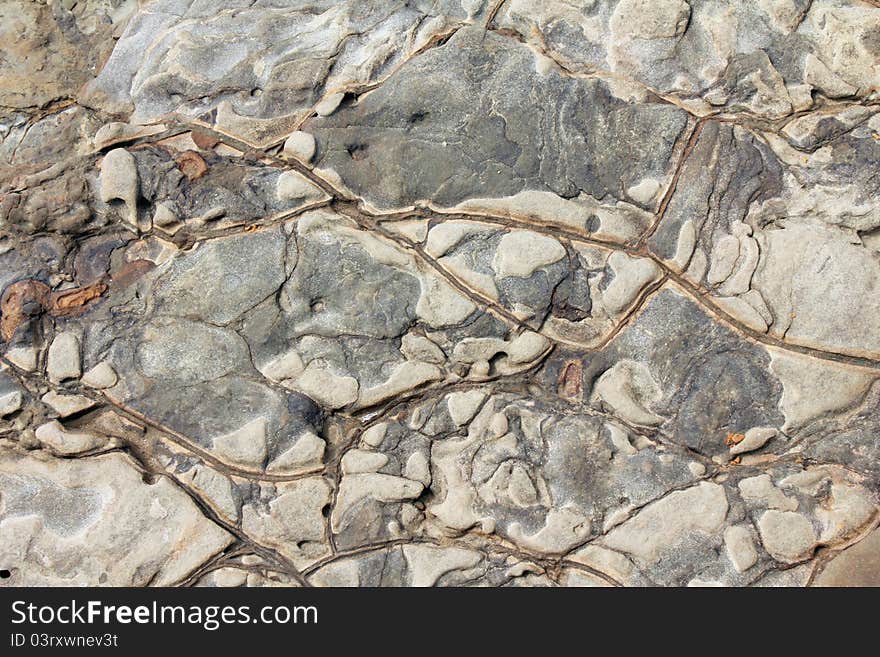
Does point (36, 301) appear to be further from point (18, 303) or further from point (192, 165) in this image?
point (192, 165)

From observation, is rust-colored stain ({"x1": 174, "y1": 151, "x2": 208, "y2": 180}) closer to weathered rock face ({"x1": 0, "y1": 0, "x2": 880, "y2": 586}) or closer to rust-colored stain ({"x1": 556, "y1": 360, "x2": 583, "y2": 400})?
weathered rock face ({"x1": 0, "y1": 0, "x2": 880, "y2": 586})

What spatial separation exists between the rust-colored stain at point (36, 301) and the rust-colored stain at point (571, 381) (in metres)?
1.14

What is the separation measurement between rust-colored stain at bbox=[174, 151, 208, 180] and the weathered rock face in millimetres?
12

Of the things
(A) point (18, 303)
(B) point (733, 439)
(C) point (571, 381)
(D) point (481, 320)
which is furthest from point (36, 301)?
(B) point (733, 439)

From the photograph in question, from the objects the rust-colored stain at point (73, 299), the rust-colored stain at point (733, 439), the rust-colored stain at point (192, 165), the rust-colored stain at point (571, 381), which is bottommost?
the rust-colored stain at point (733, 439)

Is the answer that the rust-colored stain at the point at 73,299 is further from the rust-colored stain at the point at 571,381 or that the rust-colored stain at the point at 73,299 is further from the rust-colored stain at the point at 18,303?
the rust-colored stain at the point at 571,381

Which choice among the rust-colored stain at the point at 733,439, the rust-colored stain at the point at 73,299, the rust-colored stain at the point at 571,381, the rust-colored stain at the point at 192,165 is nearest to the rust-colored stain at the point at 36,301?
the rust-colored stain at the point at 73,299

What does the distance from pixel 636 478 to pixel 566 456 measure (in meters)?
0.16

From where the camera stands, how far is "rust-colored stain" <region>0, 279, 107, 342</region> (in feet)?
6.43

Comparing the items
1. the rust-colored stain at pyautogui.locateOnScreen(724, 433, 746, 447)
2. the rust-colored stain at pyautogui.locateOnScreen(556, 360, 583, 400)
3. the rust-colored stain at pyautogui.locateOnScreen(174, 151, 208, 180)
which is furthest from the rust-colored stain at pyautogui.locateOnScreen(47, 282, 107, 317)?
the rust-colored stain at pyautogui.locateOnScreen(724, 433, 746, 447)

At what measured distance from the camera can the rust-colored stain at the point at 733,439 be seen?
5.99 ft

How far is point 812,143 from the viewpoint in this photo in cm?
191

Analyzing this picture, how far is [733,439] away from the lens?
1.83 m

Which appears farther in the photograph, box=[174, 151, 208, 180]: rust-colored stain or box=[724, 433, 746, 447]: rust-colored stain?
box=[174, 151, 208, 180]: rust-colored stain
